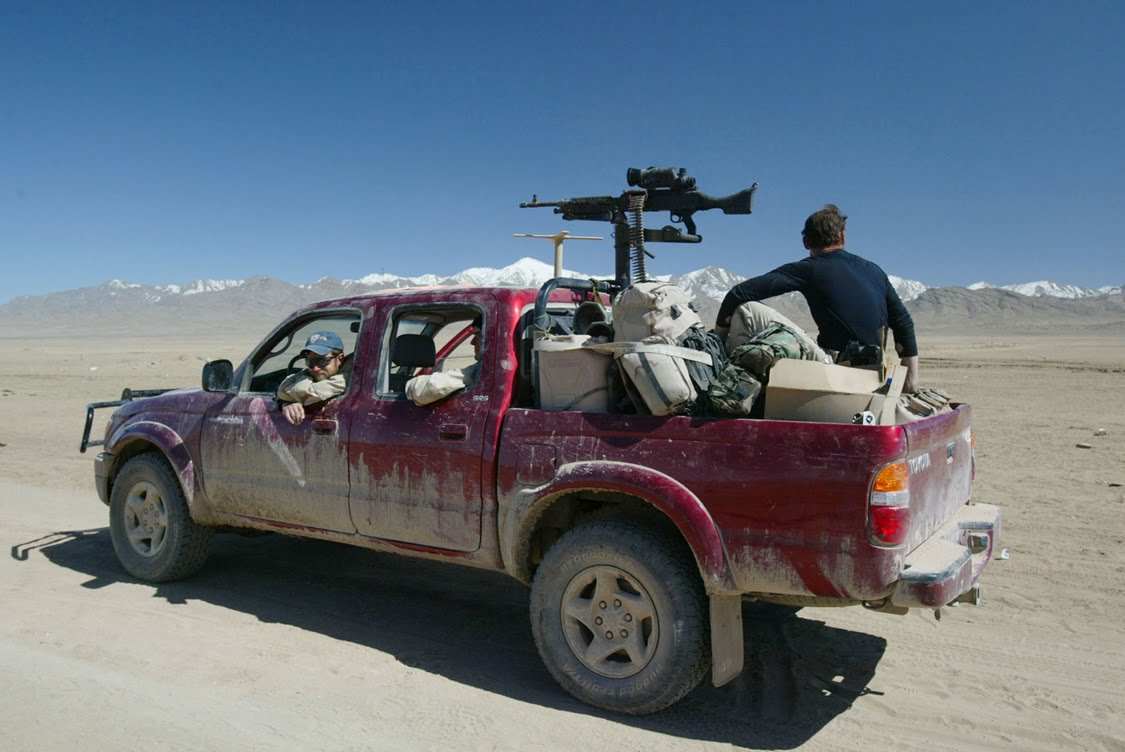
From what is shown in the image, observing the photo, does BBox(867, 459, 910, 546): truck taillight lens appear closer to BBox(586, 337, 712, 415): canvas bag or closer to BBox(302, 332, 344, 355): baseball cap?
BBox(586, 337, 712, 415): canvas bag

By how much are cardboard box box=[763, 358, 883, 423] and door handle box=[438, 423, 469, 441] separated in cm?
158

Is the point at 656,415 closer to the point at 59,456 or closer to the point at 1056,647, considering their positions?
the point at 1056,647

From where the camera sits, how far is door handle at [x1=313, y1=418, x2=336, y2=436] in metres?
5.05

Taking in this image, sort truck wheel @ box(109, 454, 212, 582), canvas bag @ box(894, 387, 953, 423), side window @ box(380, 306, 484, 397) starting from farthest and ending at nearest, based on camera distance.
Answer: truck wheel @ box(109, 454, 212, 582), side window @ box(380, 306, 484, 397), canvas bag @ box(894, 387, 953, 423)

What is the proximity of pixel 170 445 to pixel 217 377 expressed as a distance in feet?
1.97

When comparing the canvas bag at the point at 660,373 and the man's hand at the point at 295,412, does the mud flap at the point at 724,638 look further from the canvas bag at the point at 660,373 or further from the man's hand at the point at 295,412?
the man's hand at the point at 295,412

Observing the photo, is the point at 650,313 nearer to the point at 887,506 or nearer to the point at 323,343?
the point at 887,506

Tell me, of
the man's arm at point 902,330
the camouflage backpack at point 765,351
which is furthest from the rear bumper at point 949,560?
the camouflage backpack at point 765,351

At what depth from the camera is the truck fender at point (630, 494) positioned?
3.74 metres

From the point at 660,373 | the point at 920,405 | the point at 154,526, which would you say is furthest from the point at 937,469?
the point at 154,526

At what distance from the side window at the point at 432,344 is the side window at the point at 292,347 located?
0.29 metres

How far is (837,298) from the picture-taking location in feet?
15.1

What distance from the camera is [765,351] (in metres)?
3.80

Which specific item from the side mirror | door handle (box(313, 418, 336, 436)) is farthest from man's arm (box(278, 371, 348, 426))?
the side mirror
